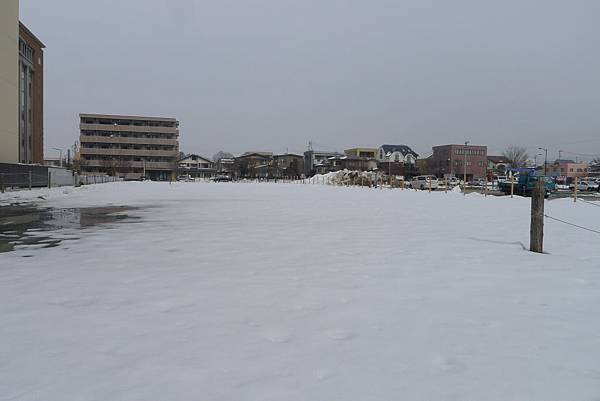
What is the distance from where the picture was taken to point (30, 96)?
57.5 m

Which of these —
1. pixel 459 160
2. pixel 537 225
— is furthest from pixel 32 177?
pixel 459 160

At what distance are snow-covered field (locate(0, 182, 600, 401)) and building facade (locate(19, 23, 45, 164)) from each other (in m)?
56.3

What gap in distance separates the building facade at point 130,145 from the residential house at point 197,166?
680 inches

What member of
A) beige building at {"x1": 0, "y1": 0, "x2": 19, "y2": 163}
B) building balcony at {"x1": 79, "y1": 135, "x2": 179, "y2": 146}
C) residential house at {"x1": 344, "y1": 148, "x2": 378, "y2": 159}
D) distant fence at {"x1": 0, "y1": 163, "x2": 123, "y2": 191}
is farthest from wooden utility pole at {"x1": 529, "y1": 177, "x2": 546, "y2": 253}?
residential house at {"x1": 344, "y1": 148, "x2": 378, "y2": 159}

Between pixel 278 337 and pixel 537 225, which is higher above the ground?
pixel 537 225

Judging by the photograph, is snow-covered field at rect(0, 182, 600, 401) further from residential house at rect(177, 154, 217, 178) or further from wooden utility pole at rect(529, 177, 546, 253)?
residential house at rect(177, 154, 217, 178)

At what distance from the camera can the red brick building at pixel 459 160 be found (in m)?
108

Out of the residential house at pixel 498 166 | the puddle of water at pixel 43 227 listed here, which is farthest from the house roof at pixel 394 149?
the puddle of water at pixel 43 227

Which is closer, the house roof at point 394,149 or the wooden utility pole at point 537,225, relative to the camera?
the wooden utility pole at point 537,225

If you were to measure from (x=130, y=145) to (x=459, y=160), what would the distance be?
76.6m

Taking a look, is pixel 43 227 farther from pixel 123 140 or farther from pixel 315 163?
pixel 315 163

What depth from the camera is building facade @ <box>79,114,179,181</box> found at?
95.6 metres

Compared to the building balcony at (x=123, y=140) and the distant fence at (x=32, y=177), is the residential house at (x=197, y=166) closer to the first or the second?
the building balcony at (x=123, y=140)

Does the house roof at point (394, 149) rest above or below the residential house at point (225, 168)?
above
